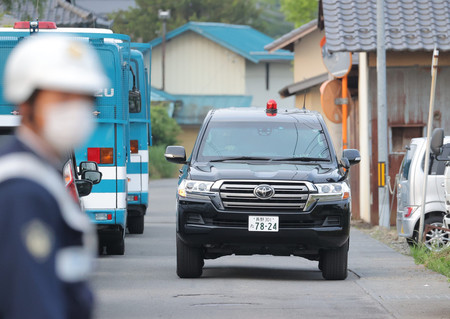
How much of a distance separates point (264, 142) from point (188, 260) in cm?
169

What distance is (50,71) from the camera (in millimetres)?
2873

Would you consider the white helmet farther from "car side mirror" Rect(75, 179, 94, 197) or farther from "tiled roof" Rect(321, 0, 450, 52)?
"tiled roof" Rect(321, 0, 450, 52)

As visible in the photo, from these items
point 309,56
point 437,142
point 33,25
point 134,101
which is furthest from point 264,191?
point 309,56

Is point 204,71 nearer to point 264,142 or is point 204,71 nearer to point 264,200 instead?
point 264,142

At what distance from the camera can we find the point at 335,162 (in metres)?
12.5

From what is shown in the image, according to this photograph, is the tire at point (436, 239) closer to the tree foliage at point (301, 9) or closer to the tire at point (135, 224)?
the tire at point (135, 224)

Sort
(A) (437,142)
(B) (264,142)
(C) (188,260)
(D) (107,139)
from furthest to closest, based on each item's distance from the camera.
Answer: (A) (437,142), (D) (107,139), (B) (264,142), (C) (188,260)

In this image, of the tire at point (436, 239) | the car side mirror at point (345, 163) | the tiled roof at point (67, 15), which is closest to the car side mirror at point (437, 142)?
the tire at point (436, 239)

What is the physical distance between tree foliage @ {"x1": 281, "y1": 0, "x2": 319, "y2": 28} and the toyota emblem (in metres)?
41.7

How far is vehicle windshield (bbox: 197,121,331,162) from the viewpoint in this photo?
12.5 m

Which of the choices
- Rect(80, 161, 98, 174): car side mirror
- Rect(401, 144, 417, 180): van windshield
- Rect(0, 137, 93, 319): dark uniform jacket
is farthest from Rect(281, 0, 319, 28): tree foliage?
Rect(0, 137, 93, 319): dark uniform jacket

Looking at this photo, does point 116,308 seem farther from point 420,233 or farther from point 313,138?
point 420,233

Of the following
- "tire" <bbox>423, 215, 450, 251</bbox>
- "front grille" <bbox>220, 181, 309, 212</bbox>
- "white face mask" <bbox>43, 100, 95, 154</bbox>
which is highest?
"white face mask" <bbox>43, 100, 95, 154</bbox>

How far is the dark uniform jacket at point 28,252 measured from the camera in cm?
268
